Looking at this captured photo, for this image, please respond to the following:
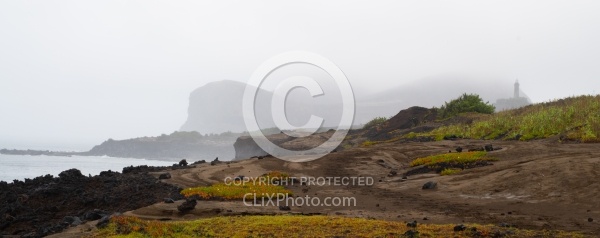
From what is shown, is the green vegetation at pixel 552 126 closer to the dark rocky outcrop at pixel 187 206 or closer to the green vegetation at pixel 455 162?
the green vegetation at pixel 455 162

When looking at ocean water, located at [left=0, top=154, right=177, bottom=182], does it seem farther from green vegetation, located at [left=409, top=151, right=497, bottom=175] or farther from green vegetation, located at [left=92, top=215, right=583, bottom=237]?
green vegetation, located at [left=92, top=215, right=583, bottom=237]

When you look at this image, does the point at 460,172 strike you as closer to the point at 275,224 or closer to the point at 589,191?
the point at 589,191

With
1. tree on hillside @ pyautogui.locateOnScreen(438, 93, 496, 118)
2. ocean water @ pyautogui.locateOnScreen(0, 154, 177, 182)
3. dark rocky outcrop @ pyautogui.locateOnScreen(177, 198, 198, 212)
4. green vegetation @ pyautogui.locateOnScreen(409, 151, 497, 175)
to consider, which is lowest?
ocean water @ pyautogui.locateOnScreen(0, 154, 177, 182)

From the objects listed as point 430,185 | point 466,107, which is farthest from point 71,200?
point 466,107

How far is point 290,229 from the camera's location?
12117 mm

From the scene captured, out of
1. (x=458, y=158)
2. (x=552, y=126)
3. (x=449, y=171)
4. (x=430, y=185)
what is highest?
(x=552, y=126)

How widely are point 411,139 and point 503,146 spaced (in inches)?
603

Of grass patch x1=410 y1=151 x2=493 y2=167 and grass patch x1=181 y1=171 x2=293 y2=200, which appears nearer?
grass patch x1=181 y1=171 x2=293 y2=200

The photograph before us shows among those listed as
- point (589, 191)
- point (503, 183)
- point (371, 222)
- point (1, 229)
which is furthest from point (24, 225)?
point (589, 191)

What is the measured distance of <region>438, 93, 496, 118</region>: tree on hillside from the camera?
62.2 metres

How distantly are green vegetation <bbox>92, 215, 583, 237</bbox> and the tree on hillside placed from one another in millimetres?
53165

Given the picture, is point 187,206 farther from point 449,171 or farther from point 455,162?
point 455,162

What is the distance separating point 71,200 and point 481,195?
17776 mm

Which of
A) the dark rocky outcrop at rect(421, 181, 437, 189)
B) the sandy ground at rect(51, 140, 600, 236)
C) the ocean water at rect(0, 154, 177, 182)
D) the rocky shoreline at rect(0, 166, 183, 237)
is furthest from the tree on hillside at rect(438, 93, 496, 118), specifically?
the ocean water at rect(0, 154, 177, 182)
